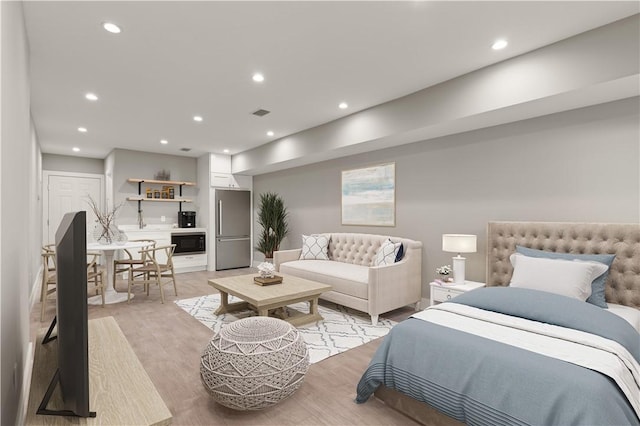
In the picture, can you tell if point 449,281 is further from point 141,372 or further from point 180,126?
point 180,126

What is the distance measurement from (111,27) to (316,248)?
3.77 meters

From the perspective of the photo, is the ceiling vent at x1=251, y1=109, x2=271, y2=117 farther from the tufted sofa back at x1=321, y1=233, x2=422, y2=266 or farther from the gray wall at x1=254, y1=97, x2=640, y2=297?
the tufted sofa back at x1=321, y1=233, x2=422, y2=266

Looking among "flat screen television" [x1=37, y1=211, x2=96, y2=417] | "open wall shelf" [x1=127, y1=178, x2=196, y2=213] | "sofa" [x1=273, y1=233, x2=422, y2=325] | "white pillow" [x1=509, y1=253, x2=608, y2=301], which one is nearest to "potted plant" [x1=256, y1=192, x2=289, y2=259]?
"sofa" [x1=273, y1=233, x2=422, y2=325]

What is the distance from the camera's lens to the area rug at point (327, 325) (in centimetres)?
307

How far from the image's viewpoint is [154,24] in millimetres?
2393


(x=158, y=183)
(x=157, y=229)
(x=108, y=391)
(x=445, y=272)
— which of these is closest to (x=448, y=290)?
(x=445, y=272)

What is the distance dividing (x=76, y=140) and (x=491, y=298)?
279 inches

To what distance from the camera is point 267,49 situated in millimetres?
2756

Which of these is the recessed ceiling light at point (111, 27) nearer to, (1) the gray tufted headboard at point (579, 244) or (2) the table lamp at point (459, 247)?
(2) the table lamp at point (459, 247)

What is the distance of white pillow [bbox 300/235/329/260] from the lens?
17.2 feet

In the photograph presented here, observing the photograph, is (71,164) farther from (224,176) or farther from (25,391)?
(25,391)

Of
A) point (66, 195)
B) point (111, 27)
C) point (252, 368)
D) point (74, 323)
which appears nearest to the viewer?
point (74, 323)

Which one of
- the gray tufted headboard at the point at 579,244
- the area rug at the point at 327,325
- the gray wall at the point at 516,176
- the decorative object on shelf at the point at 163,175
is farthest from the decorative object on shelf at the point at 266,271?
the decorative object on shelf at the point at 163,175

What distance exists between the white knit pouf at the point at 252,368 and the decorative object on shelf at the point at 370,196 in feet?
9.59
